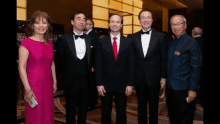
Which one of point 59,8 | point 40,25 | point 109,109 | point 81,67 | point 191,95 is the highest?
point 59,8

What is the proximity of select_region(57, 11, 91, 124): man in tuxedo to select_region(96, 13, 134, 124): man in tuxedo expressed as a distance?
0.61 feet

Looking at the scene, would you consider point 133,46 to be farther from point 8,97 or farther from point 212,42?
point 8,97

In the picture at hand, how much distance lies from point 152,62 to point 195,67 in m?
0.51

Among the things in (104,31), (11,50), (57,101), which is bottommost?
(57,101)

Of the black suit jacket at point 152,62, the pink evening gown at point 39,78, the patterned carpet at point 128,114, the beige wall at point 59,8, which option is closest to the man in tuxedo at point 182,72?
the black suit jacket at point 152,62

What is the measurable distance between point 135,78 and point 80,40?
33.3 inches

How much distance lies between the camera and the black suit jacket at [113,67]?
7.32 feet

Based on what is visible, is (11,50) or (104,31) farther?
(104,31)

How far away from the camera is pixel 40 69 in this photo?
197cm

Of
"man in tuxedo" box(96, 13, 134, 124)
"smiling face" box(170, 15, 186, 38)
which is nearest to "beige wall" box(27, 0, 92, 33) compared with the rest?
"man in tuxedo" box(96, 13, 134, 124)

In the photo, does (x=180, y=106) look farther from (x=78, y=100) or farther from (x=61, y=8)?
(x=61, y=8)

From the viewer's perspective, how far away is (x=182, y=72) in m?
2.10

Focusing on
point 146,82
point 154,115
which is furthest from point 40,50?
point 154,115

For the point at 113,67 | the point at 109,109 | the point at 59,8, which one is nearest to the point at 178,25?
the point at 113,67
